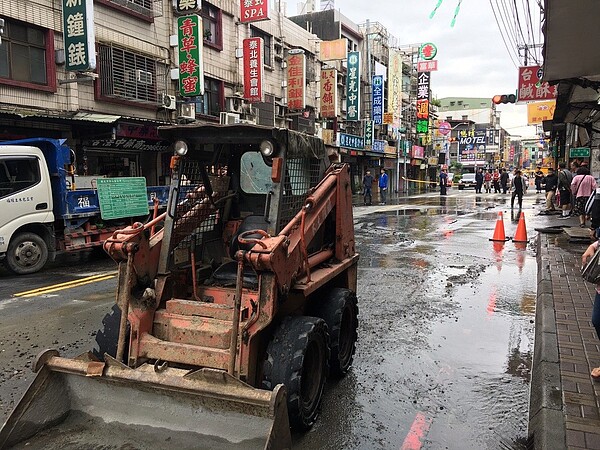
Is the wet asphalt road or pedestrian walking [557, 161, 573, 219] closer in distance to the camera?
the wet asphalt road

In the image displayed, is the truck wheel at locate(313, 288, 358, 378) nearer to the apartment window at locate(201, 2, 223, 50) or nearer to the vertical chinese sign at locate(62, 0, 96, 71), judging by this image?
the vertical chinese sign at locate(62, 0, 96, 71)

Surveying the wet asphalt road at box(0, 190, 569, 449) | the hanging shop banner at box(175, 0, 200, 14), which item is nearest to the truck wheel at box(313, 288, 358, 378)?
the wet asphalt road at box(0, 190, 569, 449)

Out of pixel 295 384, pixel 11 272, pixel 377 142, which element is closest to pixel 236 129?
pixel 295 384

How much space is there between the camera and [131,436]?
3.35 metres

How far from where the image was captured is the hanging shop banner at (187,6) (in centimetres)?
1889

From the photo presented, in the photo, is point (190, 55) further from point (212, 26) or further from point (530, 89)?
point (530, 89)

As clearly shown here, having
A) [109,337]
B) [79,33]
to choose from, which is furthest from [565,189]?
[109,337]

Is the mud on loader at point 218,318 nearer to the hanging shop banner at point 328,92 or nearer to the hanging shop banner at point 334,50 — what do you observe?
the hanging shop banner at point 328,92

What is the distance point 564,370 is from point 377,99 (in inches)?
1375

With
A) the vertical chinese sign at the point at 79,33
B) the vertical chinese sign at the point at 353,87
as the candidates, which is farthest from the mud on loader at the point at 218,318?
the vertical chinese sign at the point at 353,87

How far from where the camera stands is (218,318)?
4000 millimetres

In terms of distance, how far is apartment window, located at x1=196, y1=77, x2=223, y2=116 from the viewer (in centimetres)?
2150

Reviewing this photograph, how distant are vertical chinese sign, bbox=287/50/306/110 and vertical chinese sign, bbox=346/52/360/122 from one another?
22.0 feet

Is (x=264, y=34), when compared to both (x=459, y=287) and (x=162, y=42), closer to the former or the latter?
(x=162, y=42)
